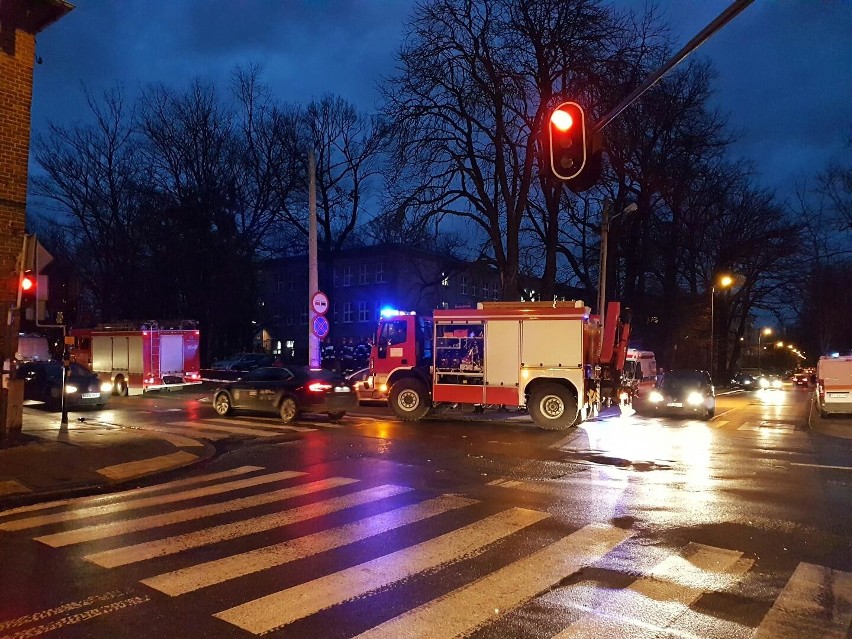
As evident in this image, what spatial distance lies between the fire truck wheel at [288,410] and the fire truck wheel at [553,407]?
20.6 feet

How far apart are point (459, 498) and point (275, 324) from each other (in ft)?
188

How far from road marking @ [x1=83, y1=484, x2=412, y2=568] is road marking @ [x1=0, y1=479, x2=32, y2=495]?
388 centimetres

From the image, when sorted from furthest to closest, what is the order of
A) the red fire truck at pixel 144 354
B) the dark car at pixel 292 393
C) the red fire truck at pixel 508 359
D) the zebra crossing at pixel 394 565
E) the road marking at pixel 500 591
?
1. the red fire truck at pixel 144 354
2. the dark car at pixel 292 393
3. the red fire truck at pixel 508 359
4. the zebra crossing at pixel 394 565
5. the road marking at pixel 500 591

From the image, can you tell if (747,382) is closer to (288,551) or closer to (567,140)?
(567,140)

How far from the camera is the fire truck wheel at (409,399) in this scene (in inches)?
757

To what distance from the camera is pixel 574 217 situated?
39594mm

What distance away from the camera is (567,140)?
847 cm

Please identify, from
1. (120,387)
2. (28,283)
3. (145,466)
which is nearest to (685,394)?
(145,466)

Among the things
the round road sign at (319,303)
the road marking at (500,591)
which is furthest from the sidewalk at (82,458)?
the round road sign at (319,303)

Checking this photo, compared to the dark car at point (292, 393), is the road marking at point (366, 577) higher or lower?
lower

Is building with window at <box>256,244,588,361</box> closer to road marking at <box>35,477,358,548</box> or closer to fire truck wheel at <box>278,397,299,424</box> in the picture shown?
fire truck wheel at <box>278,397,299,424</box>

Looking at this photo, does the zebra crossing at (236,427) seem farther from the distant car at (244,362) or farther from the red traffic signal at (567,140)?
the distant car at (244,362)

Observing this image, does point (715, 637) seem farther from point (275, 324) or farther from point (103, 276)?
point (275, 324)

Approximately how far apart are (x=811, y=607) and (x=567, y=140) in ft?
18.6
